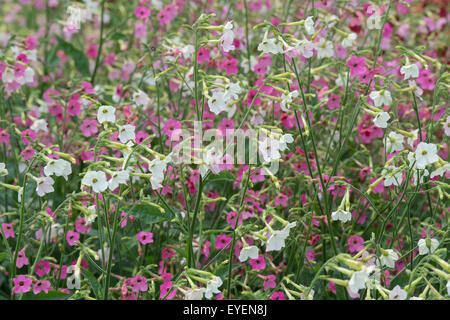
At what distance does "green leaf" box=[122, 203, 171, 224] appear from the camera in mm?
1866

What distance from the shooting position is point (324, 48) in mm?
2475

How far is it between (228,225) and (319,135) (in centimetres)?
62

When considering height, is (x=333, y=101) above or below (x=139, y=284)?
above

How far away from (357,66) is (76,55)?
59.0 inches

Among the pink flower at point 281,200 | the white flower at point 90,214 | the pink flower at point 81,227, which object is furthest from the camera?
the pink flower at point 281,200

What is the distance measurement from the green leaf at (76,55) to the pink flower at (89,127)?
2.41ft

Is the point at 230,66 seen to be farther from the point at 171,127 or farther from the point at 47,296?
the point at 47,296

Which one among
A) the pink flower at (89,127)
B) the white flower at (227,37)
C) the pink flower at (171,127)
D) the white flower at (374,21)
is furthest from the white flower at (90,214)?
the white flower at (374,21)

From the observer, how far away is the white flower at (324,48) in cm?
246

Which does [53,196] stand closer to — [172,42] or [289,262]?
[172,42]

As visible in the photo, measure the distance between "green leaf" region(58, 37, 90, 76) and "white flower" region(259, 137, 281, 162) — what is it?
62.0 inches

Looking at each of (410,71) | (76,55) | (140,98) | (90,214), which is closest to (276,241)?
(90,214)

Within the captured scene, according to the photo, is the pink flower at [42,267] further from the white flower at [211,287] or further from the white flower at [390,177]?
the white flower at [390,177]

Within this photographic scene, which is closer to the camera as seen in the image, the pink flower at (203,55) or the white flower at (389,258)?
the white flower at (389,258)
